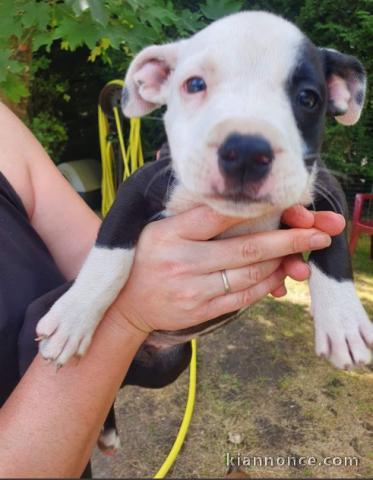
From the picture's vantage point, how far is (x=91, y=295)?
3.88 feet

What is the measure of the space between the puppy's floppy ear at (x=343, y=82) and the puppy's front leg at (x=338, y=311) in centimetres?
35

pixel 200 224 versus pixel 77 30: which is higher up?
pixel 77 30

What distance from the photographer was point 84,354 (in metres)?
1.17

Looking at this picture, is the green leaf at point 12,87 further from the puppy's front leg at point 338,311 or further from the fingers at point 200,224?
the puppy's front leg at point 338,311

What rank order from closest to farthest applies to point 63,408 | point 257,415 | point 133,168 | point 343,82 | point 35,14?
point 63,408
point 343,82
point 35,14
point 257,415
point 133,168

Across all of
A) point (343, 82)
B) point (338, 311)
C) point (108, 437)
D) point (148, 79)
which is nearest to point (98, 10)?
point (148, 79)

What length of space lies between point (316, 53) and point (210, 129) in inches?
18.3

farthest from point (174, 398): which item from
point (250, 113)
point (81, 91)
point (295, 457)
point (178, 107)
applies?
point (81, 91)

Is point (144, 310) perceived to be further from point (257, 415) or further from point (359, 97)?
point (257, 415)

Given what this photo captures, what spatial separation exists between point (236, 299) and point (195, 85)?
506 mm

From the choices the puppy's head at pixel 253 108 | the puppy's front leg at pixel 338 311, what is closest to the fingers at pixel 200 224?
the puppy's head at pixel 253 108

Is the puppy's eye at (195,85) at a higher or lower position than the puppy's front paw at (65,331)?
higher

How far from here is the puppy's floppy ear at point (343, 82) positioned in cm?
132

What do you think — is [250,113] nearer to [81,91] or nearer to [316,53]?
[316,53]
